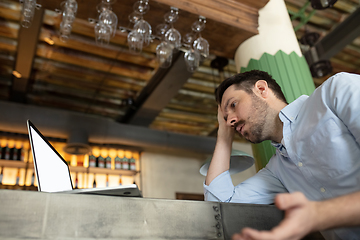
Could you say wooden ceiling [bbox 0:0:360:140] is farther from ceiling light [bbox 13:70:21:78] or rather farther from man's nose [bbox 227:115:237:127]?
man's nose [bbox 227:115:237:127]

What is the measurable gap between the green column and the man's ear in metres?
0.59

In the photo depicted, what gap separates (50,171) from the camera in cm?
122

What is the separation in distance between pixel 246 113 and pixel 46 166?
0.83 meters

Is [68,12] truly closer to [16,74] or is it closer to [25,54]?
[25,54]

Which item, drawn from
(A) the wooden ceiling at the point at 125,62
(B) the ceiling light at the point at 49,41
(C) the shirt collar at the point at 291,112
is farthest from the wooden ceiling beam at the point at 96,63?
(C) the shirt collar at the point at 291,112

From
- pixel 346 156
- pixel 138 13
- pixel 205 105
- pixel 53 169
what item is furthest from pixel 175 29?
pixel 205 105

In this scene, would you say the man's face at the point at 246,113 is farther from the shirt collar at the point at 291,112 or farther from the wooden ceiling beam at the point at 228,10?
the wooden ceiling beam at the point at 228,10

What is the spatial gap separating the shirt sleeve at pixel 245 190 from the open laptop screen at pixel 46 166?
629 mm

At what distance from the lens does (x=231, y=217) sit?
0.97m

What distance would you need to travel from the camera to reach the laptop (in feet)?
2.94

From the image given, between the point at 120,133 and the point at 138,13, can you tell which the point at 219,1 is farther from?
the point at 120,133

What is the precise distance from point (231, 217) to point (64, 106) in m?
3.84

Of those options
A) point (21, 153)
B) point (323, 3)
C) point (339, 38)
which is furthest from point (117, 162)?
point (323, 3)

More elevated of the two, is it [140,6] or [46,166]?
[140,6]
